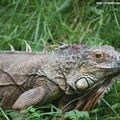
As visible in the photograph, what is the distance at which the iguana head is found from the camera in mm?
5020

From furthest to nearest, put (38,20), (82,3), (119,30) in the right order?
(82,3), (38,20), (119,30)

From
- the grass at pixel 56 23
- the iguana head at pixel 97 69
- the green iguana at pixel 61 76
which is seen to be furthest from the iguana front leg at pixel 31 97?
the grass at pixel 56 23

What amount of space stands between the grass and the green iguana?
1089 mm

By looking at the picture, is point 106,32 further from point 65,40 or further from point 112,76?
point 112,76

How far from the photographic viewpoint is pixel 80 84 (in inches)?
200

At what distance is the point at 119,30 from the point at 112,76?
2002 millimetres

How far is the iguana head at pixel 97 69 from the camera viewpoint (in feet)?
16.5

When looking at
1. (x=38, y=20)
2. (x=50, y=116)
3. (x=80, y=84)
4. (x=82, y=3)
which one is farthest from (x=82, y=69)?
(x=82, y=3)

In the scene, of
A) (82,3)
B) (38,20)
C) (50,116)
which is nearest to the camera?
(50,116)

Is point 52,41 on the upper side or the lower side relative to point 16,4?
lower

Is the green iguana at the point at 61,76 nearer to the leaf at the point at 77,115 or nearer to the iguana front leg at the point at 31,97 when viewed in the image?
the iguana front leg at the point at 31,97

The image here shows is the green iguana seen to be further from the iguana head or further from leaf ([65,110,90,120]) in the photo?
leaf ([65,110,90,120])

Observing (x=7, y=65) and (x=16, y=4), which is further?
(x=16, y=4)

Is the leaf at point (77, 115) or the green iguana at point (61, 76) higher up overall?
the green iguana at point (61, 76)
